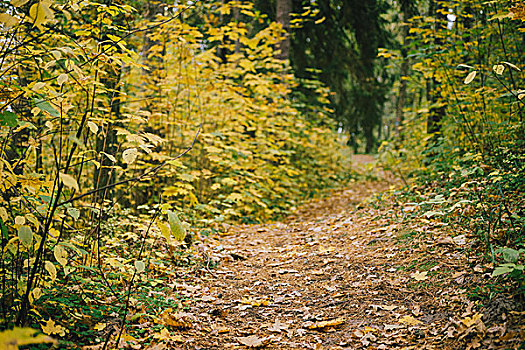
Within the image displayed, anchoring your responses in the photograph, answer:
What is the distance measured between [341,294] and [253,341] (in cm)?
101

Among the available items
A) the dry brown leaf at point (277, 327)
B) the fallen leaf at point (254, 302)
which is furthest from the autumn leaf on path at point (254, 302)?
the dry brown leaf at point (277, 327)

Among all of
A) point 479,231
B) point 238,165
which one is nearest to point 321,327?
point 479,231

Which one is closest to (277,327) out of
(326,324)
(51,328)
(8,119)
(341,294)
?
(326,324)

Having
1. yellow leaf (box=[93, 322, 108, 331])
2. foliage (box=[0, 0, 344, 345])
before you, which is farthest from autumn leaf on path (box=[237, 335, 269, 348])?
yellow leaf (box=[93, 322, 108, 331])

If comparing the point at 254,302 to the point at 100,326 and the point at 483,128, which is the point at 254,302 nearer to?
the point at 100,326

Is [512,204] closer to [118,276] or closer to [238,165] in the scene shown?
[118,276]

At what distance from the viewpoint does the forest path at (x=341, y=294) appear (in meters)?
2.52

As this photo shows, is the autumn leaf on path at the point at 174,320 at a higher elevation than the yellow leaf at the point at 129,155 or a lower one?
lower

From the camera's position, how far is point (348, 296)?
318 centimetres

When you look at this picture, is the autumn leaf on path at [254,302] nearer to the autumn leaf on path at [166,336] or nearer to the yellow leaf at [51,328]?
the autumn leaf on path at [166,336]

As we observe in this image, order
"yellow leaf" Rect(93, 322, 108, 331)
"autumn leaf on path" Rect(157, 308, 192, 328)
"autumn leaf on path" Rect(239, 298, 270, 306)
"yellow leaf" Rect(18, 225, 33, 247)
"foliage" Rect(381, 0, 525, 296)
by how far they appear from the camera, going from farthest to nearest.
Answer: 1. "autumn leaf on path" Rect(239, 298, 270, 306)
2. "foliage" Rect(381, 0, 525, 296)
3. "autumn leaf on path" Rect(157, 308, 192, 328)
4. "yellow leaf" Rect(93, 322, 108, 331)
5. "yellow leaf" Rect(18, 225, 33, 247)

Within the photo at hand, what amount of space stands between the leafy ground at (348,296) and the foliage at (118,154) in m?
0.42

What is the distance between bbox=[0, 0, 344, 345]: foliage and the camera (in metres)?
2.17

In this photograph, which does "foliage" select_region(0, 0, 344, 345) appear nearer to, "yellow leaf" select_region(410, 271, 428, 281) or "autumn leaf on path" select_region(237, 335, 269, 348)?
"autumn leaf on path" select_region(237, 335, 269, 348)
